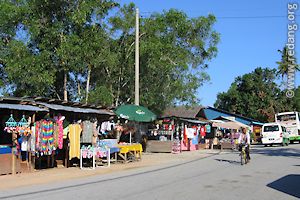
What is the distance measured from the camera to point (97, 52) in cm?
2316

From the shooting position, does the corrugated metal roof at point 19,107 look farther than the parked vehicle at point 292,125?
No

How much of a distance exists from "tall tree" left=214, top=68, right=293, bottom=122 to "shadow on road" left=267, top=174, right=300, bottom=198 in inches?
1998

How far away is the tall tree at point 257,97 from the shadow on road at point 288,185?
5074cm

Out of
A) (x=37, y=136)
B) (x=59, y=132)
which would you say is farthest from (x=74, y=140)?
(x=37, y=136)

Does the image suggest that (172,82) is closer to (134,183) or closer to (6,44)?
(6,44)

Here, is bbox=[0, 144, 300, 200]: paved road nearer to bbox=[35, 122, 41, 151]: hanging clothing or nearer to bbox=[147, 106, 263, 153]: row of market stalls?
bbox=[35, 122, 41, 151]: hanging clothing

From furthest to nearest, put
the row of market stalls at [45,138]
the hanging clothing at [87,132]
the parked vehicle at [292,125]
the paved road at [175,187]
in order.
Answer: the parked vehicle at [292,125]
the hanging clothing at [87,132]
the row of market stalls at [45,138]
the paved road at [175,187]

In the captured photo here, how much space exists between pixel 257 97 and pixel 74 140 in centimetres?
5313

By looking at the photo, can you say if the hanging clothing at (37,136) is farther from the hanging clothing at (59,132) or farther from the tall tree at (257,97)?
the tall tree at (257,97)

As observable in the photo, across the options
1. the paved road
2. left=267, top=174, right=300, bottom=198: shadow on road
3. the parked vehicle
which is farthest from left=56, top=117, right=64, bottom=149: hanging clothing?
the parked vehicle

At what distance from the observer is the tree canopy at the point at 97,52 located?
20734mm

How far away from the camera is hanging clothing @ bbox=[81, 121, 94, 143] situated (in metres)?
16.7

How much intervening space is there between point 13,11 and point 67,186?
1221 cm

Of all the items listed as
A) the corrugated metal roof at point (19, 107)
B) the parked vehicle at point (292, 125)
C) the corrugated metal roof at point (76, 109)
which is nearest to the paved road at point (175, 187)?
the corrugated metal roof at point (19, 107)
